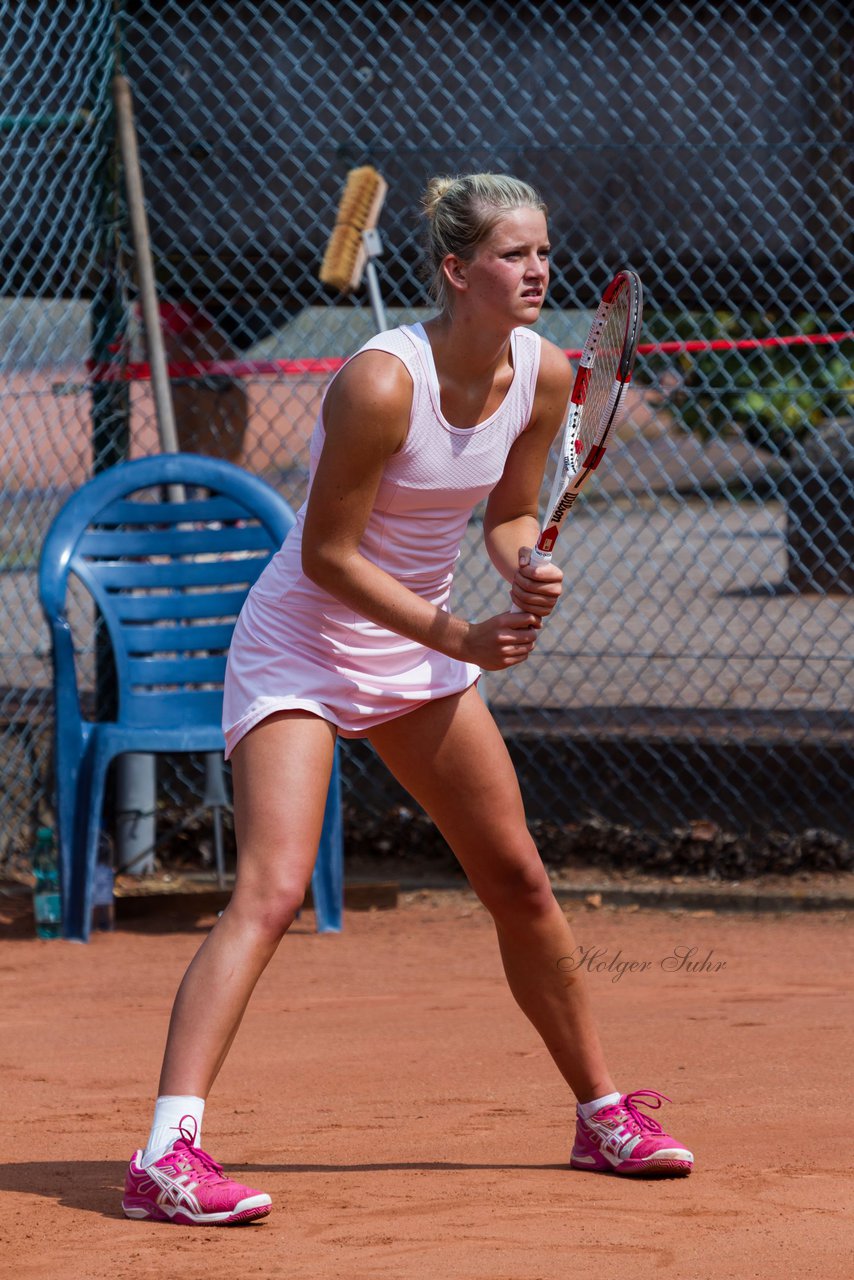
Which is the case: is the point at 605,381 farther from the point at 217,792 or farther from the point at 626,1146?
the point at 217,792

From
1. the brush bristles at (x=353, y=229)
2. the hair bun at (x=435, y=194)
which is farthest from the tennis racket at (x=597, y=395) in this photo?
the brush bristles at (x=353, y=229)

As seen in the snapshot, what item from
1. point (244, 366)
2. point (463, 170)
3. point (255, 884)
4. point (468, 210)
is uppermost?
point (468, 210)

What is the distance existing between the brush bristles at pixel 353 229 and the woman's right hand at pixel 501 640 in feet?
9.23

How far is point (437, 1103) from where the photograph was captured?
355 centimetres

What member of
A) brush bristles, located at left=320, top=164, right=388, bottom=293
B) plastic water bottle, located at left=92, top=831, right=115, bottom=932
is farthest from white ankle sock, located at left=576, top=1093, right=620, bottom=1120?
brush bristles, located at left=320, top=164, right=388, bottom=293

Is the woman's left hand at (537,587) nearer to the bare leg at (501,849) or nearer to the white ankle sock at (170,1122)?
the bare leg at (501,849)

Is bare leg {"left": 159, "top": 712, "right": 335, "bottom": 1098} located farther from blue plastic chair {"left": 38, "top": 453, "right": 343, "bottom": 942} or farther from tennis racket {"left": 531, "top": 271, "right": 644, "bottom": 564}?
blue plastic chair {"left": 38, "top": 453, "right": 343, "bottom": 942}

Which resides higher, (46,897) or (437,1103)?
(437,1103)

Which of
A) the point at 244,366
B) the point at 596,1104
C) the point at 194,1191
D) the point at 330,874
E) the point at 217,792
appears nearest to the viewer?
the point at 194,1191

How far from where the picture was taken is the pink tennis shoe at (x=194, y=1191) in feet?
8.91

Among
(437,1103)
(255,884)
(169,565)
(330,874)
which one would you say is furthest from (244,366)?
(255,884)

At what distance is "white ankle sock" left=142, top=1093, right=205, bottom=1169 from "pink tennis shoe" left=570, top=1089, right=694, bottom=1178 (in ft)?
2.43

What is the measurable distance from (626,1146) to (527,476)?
124 centimetres

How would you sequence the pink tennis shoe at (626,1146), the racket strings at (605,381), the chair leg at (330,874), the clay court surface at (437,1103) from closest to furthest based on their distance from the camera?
the clay court surface at (437,1103), the racket strings at (605,381), the pink tennis shoe at (626,1146), the chair leg at (330,874)
